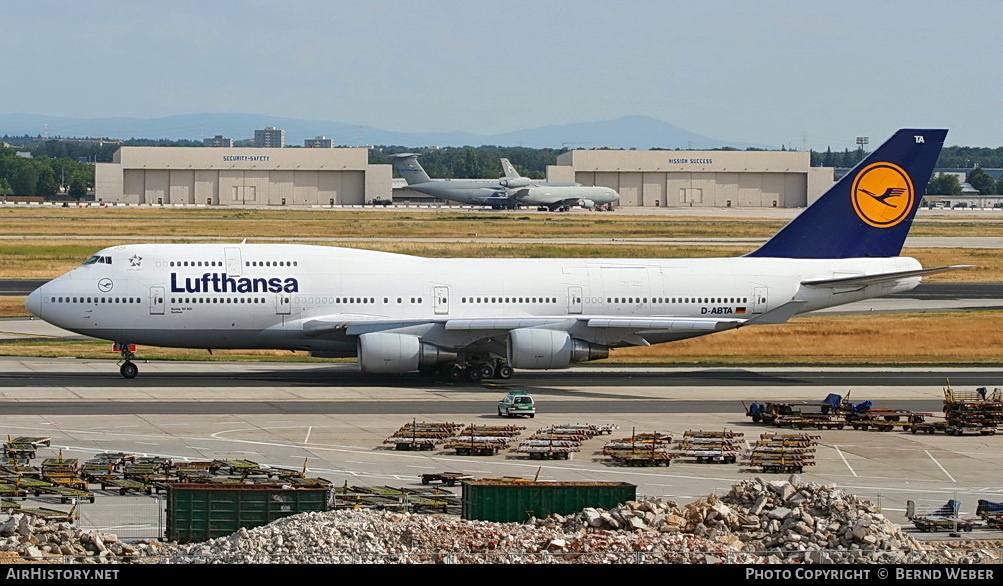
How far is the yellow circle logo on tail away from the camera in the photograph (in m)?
59.6

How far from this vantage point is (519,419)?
45.8 metres

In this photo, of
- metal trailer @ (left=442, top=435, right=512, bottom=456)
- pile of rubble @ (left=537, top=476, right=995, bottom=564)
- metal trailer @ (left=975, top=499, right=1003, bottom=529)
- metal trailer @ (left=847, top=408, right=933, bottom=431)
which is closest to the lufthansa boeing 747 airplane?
metal trailer @ (left=847, top=408, right=933, bottom=431)

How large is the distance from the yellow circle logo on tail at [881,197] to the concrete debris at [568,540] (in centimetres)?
3432

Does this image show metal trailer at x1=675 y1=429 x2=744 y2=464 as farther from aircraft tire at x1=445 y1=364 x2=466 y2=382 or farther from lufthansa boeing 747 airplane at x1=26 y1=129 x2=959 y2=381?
aircraft tire at x1=445 y1=364 x2=466 y2=382

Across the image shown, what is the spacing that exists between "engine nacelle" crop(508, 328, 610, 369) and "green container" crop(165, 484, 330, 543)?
2515 cm

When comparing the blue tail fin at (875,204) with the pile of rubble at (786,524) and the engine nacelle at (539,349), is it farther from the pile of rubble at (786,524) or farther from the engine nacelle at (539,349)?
the pile of rubble at (786,524)

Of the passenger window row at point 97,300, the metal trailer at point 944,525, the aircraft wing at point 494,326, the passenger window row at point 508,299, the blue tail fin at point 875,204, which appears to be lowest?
the metal trailer at point 944,525

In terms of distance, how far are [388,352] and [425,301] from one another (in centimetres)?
338

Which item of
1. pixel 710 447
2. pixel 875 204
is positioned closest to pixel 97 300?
pixel 710 447

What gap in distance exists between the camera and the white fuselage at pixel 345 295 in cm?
5381

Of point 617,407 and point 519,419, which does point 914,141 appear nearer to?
point 617,407

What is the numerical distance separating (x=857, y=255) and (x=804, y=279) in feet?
10.2

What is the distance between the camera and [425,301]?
5512 centimetres

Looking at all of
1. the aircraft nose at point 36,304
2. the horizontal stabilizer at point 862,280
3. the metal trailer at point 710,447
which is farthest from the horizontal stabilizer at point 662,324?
the aircraft nose at point 36,304
